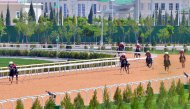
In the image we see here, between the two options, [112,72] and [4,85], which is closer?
[4,85]

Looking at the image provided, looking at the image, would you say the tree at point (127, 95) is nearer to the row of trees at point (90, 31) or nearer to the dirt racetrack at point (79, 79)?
the dirt racetrack at point (79, 79)

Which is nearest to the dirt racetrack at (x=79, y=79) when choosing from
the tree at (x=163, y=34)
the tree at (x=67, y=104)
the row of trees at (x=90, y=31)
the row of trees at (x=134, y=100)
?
the row of trees at (x=134, y=100)

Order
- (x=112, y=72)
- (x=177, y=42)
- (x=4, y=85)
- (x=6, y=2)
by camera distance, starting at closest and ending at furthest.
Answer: (x=4, y=85), (x=112, y=72), (x=177, y=42), (x=6, y=2)

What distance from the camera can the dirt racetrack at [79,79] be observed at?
109 feet

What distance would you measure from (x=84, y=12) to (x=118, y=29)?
34737 mm

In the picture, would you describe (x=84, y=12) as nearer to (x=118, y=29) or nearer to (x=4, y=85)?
(x=118, y=29)

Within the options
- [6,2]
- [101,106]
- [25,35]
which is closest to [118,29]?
[25,35]

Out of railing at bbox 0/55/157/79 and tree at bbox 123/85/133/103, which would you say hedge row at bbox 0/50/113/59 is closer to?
railing at bbox 0/55/157/79

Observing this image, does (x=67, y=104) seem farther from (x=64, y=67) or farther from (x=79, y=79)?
(x=64, y=67)

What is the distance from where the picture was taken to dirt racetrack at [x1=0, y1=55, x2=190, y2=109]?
33.1m

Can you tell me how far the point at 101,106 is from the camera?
2525 centimetres

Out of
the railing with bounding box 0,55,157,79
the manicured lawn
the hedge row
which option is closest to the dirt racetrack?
the railing with bounding box 0,55,157,79

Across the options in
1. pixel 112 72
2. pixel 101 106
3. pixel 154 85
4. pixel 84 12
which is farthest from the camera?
pixel 84 12

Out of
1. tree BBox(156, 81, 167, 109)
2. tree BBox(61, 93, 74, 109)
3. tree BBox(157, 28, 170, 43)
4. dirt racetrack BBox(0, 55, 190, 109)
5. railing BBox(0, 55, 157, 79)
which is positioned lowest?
dirt racetrack BBox(0, 55, 190, 109)
